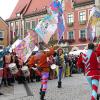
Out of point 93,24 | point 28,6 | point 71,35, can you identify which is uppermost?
point 28,6

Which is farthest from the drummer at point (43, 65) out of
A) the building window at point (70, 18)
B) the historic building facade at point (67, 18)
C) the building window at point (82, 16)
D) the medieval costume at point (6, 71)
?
the building window at point (70, 18)

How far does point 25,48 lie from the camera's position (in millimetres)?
19328

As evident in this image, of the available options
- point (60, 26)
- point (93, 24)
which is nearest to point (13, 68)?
point (60, 26)

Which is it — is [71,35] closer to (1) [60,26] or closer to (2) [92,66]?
(1) [60,26]

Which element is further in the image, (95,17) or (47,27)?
(95,17)

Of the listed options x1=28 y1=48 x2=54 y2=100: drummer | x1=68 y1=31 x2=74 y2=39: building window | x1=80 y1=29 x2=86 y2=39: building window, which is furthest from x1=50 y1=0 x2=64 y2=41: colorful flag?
x1=68 y1=31 x2=74 y2=39: building window

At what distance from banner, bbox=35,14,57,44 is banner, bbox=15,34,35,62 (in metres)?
3.15

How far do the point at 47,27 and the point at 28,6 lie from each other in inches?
2254

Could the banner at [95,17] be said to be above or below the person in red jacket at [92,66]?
above

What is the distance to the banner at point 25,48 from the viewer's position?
61.7 feet

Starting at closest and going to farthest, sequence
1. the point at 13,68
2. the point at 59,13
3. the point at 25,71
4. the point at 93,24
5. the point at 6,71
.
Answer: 1. the point at 59,13
2. the point at 93,24
3. the point at 13,68
4. the point at 6,71
5. the point at 25,71

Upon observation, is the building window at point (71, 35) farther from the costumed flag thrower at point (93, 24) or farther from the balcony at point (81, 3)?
the costumed flag thrower at point (93, 24)

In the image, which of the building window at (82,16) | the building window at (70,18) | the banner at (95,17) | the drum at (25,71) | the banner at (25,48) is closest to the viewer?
the banner at (95,17)

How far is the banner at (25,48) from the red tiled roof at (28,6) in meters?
48.6
